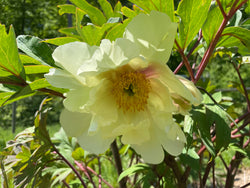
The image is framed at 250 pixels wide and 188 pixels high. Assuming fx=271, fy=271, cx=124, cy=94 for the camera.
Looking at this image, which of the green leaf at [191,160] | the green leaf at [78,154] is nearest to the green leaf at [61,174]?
the green leaf at [78,154]

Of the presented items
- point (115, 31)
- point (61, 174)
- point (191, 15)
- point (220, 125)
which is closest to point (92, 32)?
point (115, 31)

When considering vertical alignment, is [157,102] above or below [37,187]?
above

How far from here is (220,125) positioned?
0.42 m

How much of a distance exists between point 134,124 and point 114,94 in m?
0.04

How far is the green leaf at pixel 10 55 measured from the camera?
33 centimetres

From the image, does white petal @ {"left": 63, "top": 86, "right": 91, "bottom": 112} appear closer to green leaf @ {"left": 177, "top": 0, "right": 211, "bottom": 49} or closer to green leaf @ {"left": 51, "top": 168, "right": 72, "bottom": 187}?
green leaf @ {"left": 177, "top": 0, "right": 211, "bottom": 49}

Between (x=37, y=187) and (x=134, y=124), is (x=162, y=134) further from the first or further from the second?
(x=37, y=187)

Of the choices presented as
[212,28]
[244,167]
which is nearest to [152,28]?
[212,28]

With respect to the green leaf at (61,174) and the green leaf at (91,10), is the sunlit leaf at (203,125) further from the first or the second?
the green leaf at (61,174)

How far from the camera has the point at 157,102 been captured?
32 centimetres

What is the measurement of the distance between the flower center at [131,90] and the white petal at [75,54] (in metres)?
0.06

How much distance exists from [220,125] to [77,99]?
239 mm

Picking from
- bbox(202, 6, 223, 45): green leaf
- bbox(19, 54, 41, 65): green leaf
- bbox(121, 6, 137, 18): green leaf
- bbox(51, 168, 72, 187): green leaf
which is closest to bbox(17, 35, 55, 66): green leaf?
bbox(19, 54, 41, 65): green leaf

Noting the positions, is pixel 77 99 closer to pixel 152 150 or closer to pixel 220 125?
pixel 152 150
